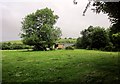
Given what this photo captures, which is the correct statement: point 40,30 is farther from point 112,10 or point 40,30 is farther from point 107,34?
point 112,10

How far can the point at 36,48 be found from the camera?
76.6 metres

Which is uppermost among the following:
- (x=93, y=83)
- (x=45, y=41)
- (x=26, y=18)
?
(x=26, y=18)

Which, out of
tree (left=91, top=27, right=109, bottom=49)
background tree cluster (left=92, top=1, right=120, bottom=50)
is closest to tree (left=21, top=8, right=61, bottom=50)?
tree (left=91, top=27, right=109, bottom=49)

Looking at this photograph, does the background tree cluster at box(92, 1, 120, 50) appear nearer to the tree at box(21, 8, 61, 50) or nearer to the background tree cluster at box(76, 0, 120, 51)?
the background tree cluster at box(76, 0, 120, 51)

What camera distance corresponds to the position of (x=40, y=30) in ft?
257

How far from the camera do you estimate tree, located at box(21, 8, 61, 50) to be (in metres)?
76.1

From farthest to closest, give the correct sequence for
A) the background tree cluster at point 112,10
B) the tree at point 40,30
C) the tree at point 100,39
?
the tree at point 100,39 < the tree at point 40,30 < the background tree cluster at point 112,10

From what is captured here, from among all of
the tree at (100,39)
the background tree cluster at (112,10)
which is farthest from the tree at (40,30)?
the background tree cluster at (112,10)

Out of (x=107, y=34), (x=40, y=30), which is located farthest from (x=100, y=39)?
(x=40, y=30)

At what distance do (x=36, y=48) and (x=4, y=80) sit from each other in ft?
183

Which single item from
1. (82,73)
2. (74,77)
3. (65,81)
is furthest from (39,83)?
(82,73)

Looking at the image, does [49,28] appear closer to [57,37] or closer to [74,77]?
[57,37]

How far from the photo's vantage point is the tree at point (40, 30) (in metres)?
76.1

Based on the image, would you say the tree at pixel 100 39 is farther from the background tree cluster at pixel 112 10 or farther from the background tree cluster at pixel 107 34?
the background tree cluster at pixel 112 10
